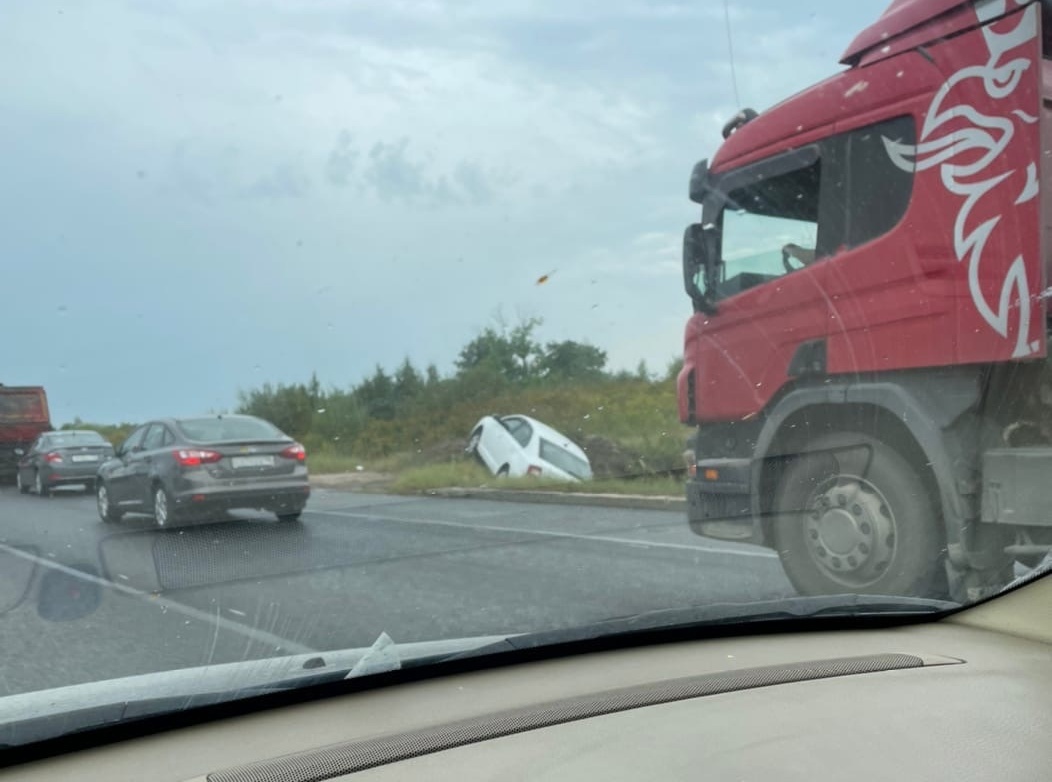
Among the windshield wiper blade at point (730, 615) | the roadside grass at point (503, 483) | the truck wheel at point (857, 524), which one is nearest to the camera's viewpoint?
the windshield wiper blade at point (730, 615)

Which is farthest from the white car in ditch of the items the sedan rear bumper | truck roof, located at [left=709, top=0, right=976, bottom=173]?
truck roof, located at [left=709, top=0, right=976, bottom=173]

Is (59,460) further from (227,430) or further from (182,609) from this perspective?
(182,609)

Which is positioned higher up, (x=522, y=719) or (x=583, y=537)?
(x=583, y=537)

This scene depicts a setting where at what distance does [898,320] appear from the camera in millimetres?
5266

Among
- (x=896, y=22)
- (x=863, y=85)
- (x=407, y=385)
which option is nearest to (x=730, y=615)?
(x=407, y=385)

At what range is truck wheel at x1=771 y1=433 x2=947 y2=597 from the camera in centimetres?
487

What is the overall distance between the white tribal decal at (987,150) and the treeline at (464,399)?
174 cm

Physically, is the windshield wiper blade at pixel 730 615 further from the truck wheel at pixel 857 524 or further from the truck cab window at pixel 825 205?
the truck cab window at pixel 825 205

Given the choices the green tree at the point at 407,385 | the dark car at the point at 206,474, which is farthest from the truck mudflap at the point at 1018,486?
the dark car at the point at 206,474

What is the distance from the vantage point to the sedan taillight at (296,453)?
4.64m

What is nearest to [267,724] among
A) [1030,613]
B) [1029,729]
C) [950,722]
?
[950,722]

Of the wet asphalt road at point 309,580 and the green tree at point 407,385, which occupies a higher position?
the green tree at point 407,385

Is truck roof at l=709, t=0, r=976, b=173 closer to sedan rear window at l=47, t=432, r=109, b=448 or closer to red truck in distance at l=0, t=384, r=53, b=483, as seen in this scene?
sedan rear window at l=47, t=432, r=109, b=448

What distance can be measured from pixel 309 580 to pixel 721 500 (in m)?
2.37
